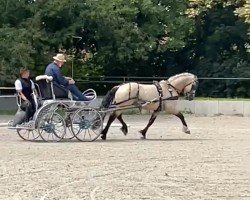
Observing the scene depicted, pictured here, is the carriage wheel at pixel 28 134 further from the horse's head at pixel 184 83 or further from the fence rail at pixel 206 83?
→ the fence rail at pixel 206 83

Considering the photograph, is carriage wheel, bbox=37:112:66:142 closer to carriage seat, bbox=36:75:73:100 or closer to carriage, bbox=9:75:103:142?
carriage, bbox=9:75:103:142

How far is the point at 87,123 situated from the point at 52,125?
0.79 metres

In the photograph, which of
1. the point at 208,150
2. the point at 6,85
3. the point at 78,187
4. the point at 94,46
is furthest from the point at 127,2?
the point at 78,187

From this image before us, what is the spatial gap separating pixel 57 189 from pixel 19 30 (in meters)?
19.2

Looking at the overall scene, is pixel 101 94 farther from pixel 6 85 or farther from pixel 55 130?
pixel 55 130

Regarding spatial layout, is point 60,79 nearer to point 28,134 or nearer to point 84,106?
point 84,106

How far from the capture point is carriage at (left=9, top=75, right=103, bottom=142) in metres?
16.9

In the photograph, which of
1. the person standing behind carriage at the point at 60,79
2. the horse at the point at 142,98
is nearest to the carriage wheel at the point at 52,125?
the person standing behind carriage at the point at 60,79

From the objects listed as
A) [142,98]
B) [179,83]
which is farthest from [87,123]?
[179,83]

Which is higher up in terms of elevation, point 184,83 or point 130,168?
point 184,83

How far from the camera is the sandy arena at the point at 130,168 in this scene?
9680mm

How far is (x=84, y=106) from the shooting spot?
56.6 ft

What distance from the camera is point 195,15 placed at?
3400 cm

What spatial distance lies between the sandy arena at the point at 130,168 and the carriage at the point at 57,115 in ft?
1.39
